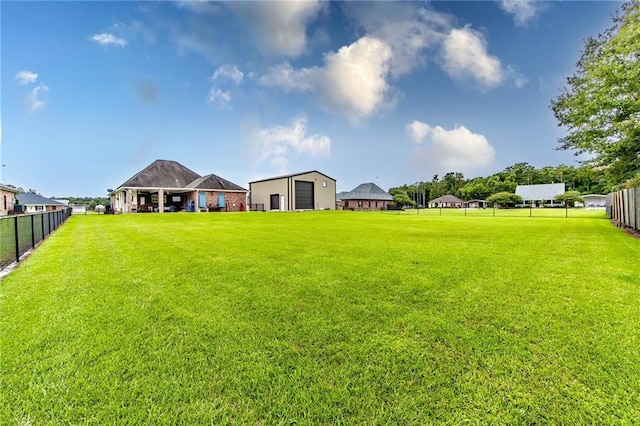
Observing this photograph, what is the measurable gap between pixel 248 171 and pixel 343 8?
2995 cm

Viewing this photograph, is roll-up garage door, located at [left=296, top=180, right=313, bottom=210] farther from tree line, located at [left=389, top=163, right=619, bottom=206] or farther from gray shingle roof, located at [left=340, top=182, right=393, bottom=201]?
tree line, located at [left=389, top=163, right=619, bottom=206]

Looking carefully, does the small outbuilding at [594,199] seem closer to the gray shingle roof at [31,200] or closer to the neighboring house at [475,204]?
the neighboring house at [475,204]

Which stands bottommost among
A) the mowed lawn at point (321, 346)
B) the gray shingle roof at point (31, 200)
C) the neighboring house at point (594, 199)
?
the mowed lawn at point (321, 346)

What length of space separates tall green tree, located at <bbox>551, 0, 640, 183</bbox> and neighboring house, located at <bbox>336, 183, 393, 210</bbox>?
38414mm

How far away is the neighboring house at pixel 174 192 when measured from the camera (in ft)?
94.9

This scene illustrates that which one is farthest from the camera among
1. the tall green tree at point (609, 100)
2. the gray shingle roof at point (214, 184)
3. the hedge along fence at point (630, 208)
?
the gray shingle roof at point (214, 184)

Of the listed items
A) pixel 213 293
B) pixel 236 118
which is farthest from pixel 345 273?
pixel 236 118

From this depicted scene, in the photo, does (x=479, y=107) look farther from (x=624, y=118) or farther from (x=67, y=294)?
(x=67, y=294)

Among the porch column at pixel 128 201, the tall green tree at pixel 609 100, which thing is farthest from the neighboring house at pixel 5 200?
the tall green tree at pixel 609 100

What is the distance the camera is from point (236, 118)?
72.1ft

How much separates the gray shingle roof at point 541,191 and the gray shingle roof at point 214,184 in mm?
57479

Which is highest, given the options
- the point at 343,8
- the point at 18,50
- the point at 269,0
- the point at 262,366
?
the point at 343,8

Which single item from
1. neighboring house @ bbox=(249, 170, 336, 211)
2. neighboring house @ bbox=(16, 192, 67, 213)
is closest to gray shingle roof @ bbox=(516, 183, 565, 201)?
neighboring house @ bbox=(249, 170, 336, 211)

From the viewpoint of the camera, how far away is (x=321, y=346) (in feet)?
8.12
